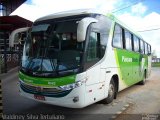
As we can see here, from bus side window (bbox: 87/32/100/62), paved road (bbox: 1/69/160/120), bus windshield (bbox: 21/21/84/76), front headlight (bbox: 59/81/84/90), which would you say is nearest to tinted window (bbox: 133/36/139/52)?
paved road (bbox: 1/69/160/120)

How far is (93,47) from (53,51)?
117 centimetres

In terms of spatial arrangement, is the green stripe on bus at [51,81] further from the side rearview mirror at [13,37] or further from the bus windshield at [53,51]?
the side rearview mirror at [13,37]

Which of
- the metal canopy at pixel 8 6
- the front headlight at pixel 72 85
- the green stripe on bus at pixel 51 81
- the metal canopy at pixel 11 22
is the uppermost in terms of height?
the metal canopy at pixel 8 6

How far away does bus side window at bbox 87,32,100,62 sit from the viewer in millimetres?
7957

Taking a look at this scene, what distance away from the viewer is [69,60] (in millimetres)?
7605

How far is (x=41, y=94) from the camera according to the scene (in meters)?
7.81

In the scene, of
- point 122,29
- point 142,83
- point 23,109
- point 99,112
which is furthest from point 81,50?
point 142,83

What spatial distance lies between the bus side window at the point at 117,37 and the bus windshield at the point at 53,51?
231 cm

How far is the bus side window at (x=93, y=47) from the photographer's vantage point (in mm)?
7957

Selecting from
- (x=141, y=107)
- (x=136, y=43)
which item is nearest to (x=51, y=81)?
(x=141, y=107)

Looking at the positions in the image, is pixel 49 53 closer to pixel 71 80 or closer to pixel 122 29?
pixel 71 80

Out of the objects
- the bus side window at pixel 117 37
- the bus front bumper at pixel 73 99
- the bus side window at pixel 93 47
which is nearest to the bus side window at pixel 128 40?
the bus side window at pixel 117 37

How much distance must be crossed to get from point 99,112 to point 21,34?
3.69 meters

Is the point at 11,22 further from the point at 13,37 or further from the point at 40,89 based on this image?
the point at 40,89
